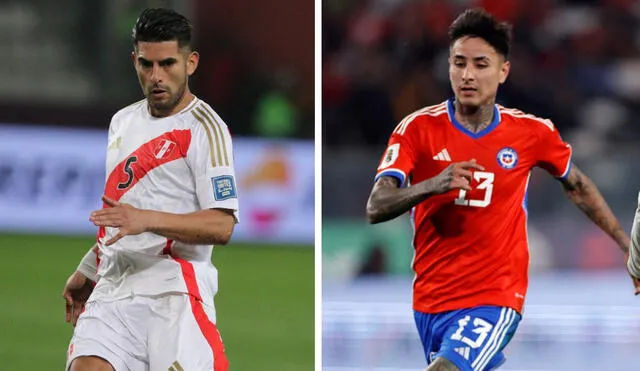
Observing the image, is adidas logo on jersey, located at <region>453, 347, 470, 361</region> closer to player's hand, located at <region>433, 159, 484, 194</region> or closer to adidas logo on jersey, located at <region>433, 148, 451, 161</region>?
player's hand, located at <region>433, 159, 484, 194</region>

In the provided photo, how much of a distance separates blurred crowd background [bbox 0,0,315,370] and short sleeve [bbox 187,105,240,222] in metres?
6.10

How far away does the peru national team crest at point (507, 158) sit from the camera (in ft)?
15.2

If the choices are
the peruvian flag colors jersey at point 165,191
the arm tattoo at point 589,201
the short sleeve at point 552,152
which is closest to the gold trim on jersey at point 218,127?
the peruvian flag colors jersey at point 165,191

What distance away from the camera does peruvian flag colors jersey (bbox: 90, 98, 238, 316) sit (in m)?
3.98

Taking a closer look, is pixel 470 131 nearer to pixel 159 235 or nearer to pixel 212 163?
pixel 212 163

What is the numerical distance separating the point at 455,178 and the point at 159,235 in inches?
39.6

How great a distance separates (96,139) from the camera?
39.9 feet

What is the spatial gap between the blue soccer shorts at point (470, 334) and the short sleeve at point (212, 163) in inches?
38.2

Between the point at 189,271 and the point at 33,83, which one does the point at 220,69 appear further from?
the point at 189,271

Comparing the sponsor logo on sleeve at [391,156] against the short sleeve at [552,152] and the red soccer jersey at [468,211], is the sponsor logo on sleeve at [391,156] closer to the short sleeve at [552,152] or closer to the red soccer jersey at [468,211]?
the red soccer jersey at [468,211]

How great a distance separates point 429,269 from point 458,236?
17cm

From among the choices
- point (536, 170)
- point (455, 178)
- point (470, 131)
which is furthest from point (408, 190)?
point (536, 170)

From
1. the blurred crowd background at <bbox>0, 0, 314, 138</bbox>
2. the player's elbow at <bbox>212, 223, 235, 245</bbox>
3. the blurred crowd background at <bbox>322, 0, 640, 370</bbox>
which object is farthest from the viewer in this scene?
the blurred crowd background at <bbox>0, 0, 314, 138</bbox>

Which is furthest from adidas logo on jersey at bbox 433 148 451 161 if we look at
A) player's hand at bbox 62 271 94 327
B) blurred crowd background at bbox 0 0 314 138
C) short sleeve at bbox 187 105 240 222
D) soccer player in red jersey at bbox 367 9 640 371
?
blurred crowd background at bbox 0 0 314 138
